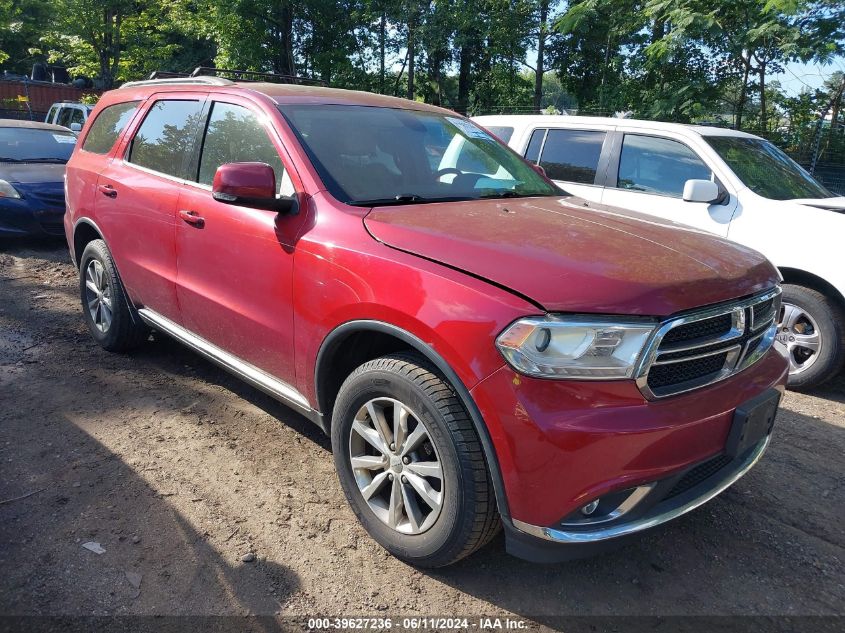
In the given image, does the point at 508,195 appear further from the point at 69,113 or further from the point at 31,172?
the point at 69,113

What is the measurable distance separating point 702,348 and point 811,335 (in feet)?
9.76

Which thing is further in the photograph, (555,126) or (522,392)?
(555,126)

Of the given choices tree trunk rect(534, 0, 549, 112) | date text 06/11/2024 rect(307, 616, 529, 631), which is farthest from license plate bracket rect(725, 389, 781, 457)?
tree trunk rect(534, 0, 549, 112)

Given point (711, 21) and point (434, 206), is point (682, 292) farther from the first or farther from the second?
point (711, 21)

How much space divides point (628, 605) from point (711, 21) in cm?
1140

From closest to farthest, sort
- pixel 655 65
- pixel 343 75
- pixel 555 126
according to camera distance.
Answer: pixel 555 126, pixel 655 65, pixel 343 75

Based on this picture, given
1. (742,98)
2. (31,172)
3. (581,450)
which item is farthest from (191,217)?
(742,98)

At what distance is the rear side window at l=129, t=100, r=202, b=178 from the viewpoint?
3834 millimetres

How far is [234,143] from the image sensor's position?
138 inches

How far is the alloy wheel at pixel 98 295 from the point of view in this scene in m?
4.64

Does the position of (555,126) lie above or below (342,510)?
above

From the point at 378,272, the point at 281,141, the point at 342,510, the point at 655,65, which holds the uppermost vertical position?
the point at 655,65

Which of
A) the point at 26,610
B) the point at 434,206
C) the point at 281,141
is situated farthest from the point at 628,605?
the point at 281,141

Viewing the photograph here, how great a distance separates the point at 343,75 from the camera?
77.9 feet
